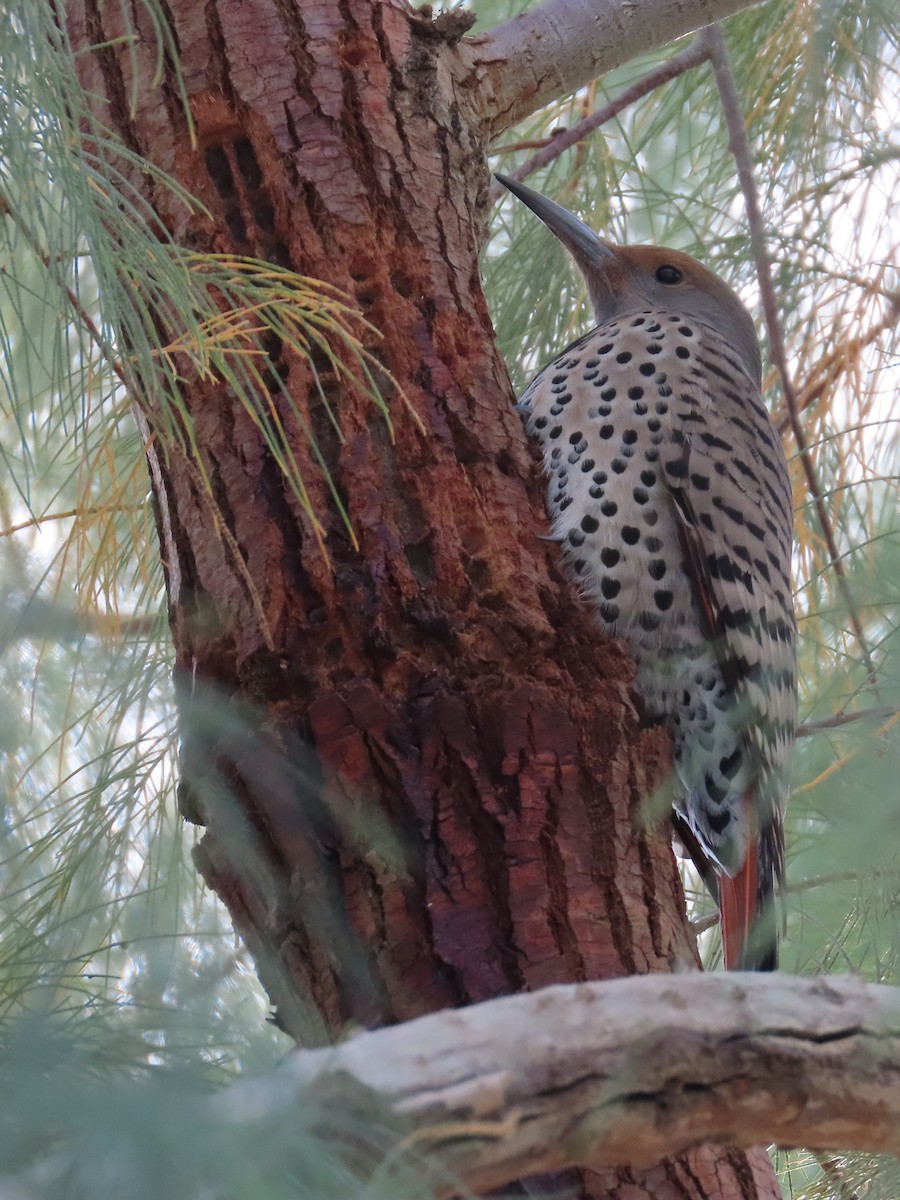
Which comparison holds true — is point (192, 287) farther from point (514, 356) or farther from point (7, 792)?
point (514, 356)

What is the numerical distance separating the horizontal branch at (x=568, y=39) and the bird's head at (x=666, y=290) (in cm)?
75

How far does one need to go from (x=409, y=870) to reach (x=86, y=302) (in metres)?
1.41

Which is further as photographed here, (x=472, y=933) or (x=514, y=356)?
(x=514, y=356)

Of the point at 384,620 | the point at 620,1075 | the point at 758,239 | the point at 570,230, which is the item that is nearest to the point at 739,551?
the point at 758,239

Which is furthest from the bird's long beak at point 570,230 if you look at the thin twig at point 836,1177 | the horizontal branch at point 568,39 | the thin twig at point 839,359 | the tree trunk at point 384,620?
the thin twig at point 836,1177

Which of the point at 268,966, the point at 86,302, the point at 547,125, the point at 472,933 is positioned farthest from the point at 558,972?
the point at 547,125

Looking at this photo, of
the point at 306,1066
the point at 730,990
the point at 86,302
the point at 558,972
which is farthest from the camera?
the point at 86,302

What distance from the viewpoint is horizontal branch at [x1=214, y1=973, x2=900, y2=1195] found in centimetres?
108

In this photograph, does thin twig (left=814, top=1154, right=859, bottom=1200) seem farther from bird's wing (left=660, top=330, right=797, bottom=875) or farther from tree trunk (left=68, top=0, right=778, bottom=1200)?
tree trunk (left=68, top=0, right=778, bottom=1200)

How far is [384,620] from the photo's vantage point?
180cm

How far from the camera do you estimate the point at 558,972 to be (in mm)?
1603

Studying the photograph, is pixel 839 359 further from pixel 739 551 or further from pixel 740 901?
pixel 740 901

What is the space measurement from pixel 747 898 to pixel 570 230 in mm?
1537

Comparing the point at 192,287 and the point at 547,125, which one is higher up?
the point at 547,125
